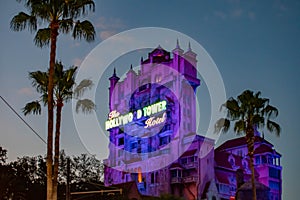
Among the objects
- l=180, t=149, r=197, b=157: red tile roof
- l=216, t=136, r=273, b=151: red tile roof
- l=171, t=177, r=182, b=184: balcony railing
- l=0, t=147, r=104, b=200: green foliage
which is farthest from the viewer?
l=216, t=136, r=273, b=151: red tile roof

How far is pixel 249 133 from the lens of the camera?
→ 131 ft

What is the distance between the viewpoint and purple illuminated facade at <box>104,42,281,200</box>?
88.9 meters

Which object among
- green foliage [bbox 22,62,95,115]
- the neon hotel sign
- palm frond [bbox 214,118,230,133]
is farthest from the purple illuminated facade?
green foliage [bbox 22,62,95,115]

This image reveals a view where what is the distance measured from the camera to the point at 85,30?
26062mm

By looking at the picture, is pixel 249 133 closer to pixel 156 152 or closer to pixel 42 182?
pixel 42 182

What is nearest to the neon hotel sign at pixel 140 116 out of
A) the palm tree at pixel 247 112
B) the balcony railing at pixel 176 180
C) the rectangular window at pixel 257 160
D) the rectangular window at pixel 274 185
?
the balcony railing at pixel 176 180

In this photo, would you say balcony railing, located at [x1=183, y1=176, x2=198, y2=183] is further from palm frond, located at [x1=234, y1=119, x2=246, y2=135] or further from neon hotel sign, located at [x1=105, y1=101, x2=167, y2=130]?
palm frond, located at [x1=234, y1=119, x2=246, y2=135]

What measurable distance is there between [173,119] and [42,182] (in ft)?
86.0

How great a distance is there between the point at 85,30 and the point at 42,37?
1956mm

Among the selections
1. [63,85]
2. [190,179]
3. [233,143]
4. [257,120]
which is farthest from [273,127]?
[233,143]

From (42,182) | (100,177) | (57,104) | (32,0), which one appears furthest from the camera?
(100,177)

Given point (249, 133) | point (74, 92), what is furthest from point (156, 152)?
point (74, 92)

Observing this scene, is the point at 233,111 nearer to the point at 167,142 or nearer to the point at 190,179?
the point at 190,179

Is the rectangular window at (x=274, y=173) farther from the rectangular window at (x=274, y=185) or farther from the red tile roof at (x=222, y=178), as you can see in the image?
the red tile roof at (x=222, y=178)
